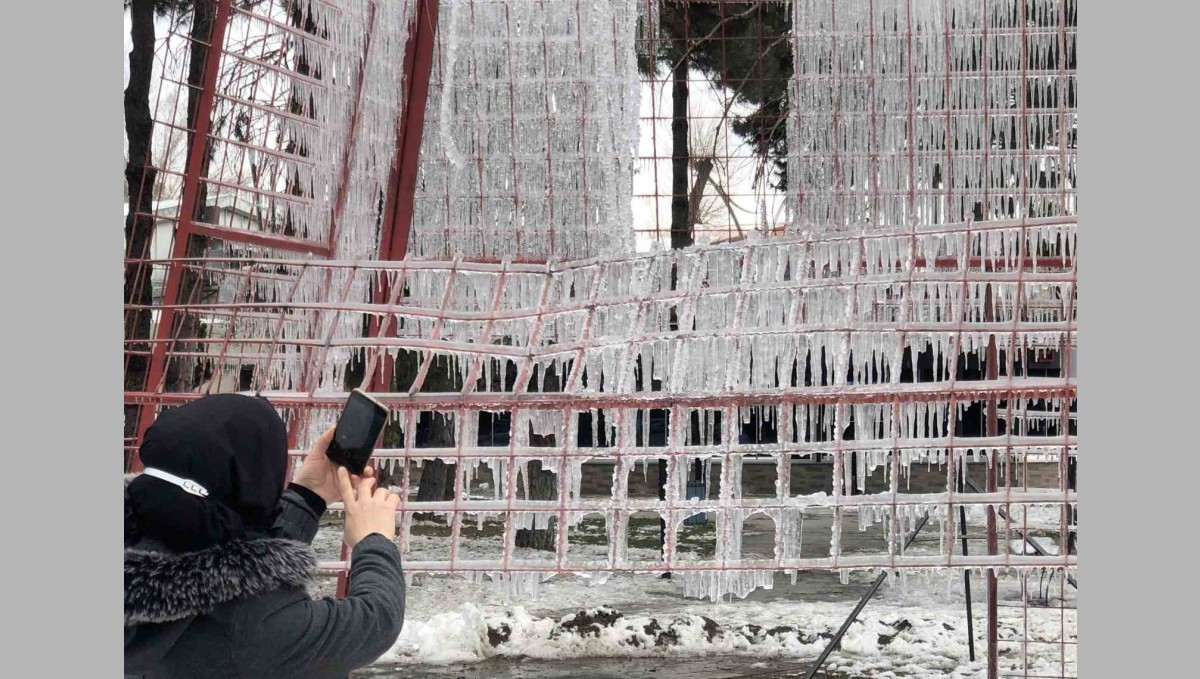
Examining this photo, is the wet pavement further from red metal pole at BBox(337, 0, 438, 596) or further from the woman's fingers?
the woman's fingers

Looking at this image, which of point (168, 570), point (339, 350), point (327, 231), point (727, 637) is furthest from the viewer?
point (727, 637)

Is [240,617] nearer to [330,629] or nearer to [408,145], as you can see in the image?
[330,629]

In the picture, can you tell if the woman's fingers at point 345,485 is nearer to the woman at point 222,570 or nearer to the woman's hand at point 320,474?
the woman's hand at point 320,474

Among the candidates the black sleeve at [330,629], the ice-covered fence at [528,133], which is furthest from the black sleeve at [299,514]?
the ice-covered fence at [528,133]

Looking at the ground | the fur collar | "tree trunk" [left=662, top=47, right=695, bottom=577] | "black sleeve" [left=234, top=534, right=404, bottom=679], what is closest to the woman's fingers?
"black sleeve" [left=234, top=534, right=404, bottom=679]

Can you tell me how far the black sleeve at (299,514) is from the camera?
1.87 m

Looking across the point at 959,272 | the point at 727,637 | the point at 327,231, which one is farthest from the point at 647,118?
the point at 959,272

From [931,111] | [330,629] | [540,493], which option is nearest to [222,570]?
[330,629]

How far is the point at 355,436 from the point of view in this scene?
6.48ft

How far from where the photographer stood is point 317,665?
163cm

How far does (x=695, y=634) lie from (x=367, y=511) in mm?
4521

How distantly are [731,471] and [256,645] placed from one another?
66.7 inches

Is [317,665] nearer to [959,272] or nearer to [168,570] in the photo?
[168,570]

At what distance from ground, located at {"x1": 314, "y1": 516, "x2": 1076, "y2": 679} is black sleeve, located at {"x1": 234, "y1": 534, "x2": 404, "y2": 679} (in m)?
3.30
